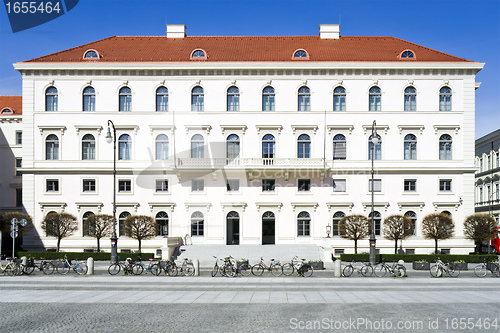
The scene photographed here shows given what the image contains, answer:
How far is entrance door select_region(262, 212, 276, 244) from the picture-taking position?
51344 mm

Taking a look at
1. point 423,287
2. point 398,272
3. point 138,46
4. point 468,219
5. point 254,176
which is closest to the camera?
point 423,287

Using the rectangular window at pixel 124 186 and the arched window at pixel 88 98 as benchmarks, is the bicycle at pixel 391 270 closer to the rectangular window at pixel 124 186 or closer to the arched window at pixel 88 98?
the rectangular window at pixel 124 186

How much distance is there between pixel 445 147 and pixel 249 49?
2388 centimetres

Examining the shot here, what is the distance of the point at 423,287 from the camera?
26.5 m

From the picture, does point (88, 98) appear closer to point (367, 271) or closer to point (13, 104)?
point (13, 104)

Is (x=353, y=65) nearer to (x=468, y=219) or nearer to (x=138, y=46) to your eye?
(x=468, y=219)

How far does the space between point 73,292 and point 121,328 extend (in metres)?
9.13

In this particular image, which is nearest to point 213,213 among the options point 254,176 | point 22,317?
point 254,176

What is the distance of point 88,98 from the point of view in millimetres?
→ 52531

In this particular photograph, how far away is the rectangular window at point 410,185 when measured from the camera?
169 ft

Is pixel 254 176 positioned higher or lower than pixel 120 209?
higher

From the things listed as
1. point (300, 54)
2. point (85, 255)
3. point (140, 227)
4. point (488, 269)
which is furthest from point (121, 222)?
point (488, 269)

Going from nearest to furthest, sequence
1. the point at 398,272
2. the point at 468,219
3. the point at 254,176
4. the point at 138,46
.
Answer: the point at 398,272
the point at 468,219
the point at 254,176
the point at 138,46

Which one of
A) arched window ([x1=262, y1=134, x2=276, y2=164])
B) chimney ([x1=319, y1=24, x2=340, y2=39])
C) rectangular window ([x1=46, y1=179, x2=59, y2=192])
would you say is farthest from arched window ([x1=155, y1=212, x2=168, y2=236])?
chimney ([x1=319, y1=24, x2=340, y2=39])
